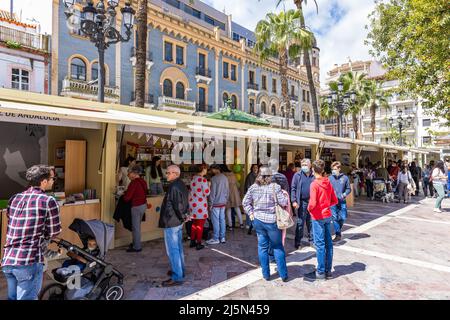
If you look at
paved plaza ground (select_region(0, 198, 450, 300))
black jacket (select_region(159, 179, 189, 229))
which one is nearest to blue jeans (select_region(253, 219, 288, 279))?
paved plaza ground (select_region(0, 198, 450, 300))

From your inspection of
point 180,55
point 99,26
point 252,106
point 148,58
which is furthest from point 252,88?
point 99,26

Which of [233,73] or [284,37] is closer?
[284,37]

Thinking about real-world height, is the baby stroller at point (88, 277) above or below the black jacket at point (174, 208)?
below

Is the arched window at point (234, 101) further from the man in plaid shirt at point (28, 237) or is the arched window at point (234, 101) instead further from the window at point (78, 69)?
the man in plaid shirt at point (28, 237)

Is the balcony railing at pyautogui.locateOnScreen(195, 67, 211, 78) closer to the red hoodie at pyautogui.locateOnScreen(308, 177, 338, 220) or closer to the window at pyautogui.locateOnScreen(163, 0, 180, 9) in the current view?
the window at pyautogui.locateOnScreen(163, 0, 180, 9)

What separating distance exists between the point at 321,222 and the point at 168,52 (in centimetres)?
2194

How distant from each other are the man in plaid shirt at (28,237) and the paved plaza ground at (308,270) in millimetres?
1443

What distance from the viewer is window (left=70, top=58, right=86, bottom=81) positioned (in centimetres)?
1848

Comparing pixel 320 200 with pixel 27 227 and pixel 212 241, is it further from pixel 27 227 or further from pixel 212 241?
pixel 27 227

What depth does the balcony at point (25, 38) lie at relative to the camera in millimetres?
16666

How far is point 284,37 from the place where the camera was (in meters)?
17.0

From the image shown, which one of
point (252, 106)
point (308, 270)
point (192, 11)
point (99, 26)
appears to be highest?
point (192, 11)

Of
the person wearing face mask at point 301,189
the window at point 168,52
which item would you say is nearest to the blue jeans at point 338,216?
the person wearing face mask at point 301,189
